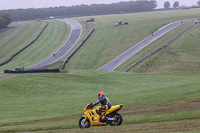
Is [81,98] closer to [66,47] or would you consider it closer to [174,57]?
[174,57]

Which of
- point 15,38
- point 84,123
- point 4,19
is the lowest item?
point 84,123

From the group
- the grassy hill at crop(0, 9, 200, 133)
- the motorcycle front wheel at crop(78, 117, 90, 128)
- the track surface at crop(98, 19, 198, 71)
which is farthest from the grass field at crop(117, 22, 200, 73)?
the motorcycle front wheel at crop(78, 117, 90, 128)

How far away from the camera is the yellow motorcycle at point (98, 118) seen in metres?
16.8

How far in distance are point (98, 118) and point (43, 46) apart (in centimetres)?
8596

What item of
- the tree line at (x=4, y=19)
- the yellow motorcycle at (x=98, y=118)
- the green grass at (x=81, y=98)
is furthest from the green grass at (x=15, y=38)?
the yellow motorcycle at (x=98, y=118)

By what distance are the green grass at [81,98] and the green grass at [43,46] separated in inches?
1508

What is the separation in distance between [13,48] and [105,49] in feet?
111

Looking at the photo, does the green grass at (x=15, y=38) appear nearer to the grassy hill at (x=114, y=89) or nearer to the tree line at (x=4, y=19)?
the tree line at (x=4, y=19)

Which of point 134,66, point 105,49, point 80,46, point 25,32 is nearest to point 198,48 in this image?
point 134,66

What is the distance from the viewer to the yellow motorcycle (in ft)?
55.1

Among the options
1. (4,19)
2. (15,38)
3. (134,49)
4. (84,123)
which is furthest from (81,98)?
(4,19)

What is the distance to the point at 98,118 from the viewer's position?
56.5 ft

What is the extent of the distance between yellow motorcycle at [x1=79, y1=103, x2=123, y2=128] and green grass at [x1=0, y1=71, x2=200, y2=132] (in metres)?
1.06

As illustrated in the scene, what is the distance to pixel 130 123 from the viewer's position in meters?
17.6
